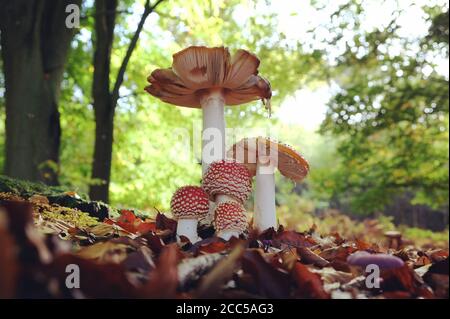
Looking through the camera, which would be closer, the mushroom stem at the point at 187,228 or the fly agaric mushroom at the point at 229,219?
the fly agaric mushroom at the point at 229,219

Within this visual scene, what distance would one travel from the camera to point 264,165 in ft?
8.84

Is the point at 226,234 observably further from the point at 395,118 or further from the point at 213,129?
the point at 395,118

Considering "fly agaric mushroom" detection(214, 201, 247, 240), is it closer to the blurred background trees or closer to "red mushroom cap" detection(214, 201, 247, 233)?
"red mushroom cap" detection(214, 201, 247, 233)

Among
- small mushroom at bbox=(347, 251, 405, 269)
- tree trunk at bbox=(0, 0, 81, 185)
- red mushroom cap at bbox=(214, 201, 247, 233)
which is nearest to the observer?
small mushroom at bbox=(347, 251, 405, 269)

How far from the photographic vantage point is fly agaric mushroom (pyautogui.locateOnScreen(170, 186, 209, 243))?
2221mm

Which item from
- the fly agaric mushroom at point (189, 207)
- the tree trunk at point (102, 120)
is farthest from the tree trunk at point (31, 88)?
the fly agaric mushroom at point (189, 207)

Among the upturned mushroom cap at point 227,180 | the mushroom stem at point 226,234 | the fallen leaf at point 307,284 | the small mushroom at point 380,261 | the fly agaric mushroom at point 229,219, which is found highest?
the upturned mushroom cap at point 227,180

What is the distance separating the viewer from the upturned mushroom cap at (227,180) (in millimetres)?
2268

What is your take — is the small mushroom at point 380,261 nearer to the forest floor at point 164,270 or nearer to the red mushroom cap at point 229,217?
the forest floor at point 164,270

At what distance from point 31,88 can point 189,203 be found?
13.0ft

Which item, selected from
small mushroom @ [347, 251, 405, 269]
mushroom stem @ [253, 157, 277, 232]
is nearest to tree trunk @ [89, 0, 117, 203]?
mushroom stem @ [253, 157, 277, 232]

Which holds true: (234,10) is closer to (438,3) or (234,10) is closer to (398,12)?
(398,12)

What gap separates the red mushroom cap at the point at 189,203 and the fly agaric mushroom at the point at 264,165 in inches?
18.5

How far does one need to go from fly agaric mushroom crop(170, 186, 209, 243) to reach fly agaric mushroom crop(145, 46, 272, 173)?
0.42 m
